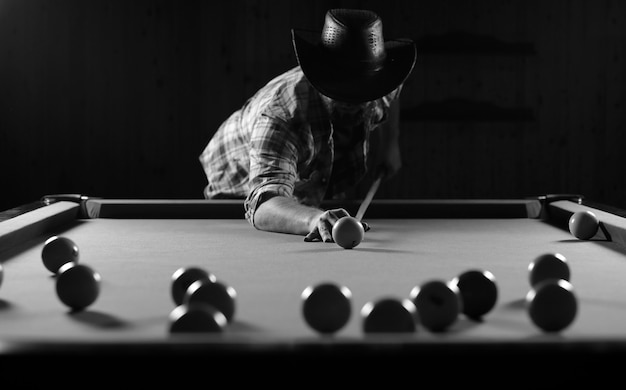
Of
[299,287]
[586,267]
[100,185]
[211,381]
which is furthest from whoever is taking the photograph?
[100,185]

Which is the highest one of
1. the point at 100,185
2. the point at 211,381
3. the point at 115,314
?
the point at 211,381

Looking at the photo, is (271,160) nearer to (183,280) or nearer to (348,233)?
(348,233)

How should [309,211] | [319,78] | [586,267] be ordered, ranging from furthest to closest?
[319,78] < [309,211] < [586,267]

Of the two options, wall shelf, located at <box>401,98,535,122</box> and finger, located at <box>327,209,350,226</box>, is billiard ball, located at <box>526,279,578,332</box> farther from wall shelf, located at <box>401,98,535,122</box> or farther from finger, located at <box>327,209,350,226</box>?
wall shelf, located at <box>401,98,535,122</box>

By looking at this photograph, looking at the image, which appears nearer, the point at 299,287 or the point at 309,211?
the point at 299,287

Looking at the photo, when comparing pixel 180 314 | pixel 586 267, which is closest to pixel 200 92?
pixel 586 267

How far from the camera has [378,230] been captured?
2.46 meters

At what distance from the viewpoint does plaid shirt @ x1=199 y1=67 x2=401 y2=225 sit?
8.52ft

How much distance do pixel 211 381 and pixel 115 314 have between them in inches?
18.0

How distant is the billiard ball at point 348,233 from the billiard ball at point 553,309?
95 cm

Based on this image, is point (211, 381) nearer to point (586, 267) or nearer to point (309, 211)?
point (586, 267)

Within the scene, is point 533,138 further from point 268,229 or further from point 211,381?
point 211,381

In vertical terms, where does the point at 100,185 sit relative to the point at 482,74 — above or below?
below

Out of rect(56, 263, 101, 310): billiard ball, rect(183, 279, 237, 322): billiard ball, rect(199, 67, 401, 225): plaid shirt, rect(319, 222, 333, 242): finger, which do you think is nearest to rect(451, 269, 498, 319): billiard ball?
rect(183, 279, 237, 322): billiard ball
